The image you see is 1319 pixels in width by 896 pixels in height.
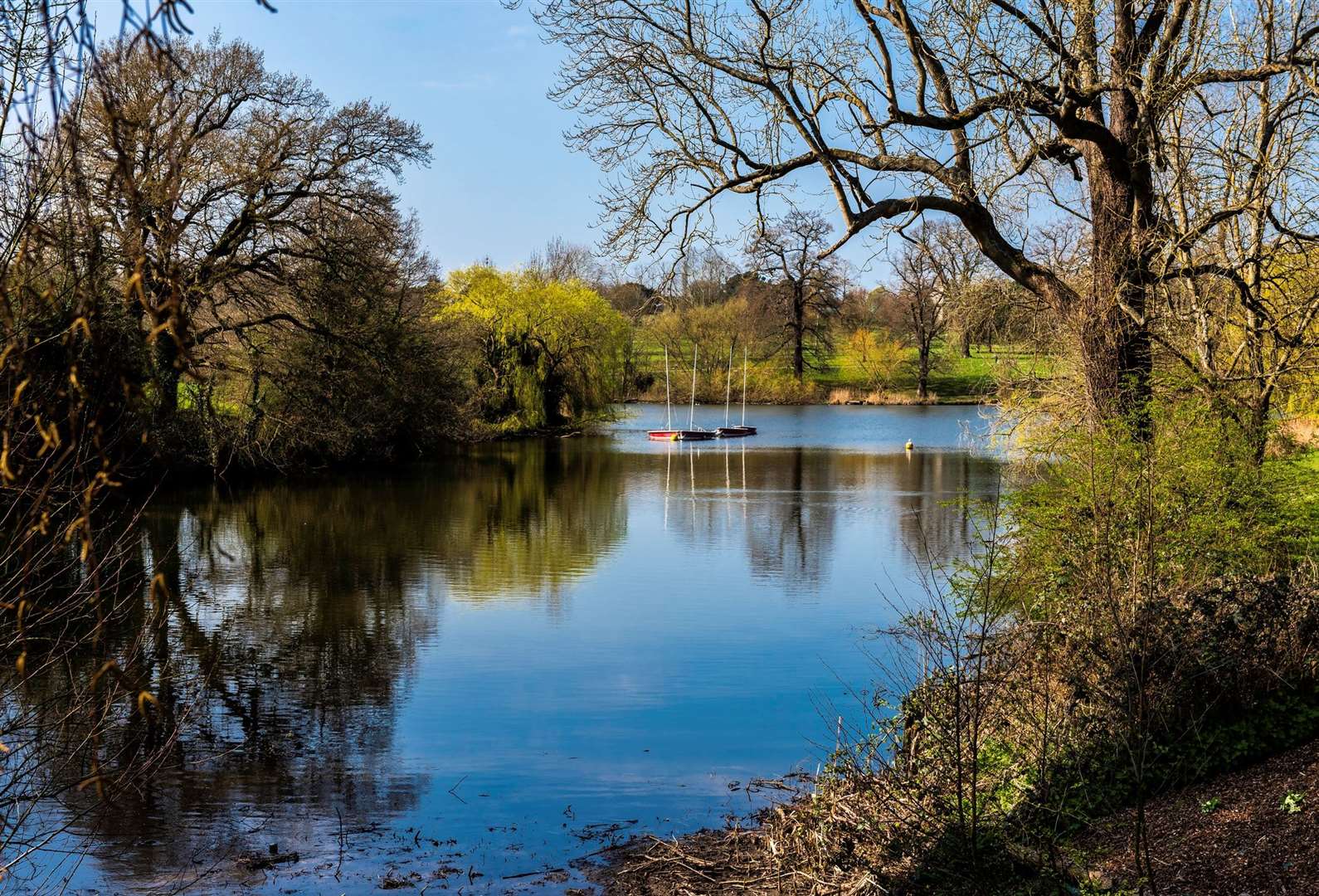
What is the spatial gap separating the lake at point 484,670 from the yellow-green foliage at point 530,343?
18434 mm

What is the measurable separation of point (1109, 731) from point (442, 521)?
675 inches

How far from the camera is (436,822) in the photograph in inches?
313

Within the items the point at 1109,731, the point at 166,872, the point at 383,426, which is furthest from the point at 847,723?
the point at 383,426

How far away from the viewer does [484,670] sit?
1205cm

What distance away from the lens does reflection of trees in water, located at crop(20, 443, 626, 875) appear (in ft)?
26.2

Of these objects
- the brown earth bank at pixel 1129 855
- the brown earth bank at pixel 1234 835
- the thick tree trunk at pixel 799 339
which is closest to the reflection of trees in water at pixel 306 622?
the brown earth bank at pixel 1129 855

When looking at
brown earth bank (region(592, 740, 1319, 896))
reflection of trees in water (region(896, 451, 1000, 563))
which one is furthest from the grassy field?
brown earth bank (region(592, 740, 1319, 896))

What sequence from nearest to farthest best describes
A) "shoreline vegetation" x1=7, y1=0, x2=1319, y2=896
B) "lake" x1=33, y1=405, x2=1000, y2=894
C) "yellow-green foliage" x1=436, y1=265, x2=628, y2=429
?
"shoreline vegetation" x1=7, y1=0, x2=1319, y2=896 < "lake" x1=33, y1=405, x2=1000, y2=894 < "yellow-green foliage" x1=436, y1=265, x2=628, y2=429

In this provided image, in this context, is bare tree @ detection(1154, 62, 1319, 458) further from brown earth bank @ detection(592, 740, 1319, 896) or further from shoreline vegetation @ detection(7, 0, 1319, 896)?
brown earth bank @ detection(592, 740, 1319, 896)

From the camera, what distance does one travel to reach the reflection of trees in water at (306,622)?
7988mm

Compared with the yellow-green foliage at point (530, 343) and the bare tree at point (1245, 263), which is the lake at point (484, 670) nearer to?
the bare tree at point (1245, 263)

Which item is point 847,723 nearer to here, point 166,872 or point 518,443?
point 166,872

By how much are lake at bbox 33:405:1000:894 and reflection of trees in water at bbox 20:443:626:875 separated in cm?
4

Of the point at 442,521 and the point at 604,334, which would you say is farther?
the point at 604,334
